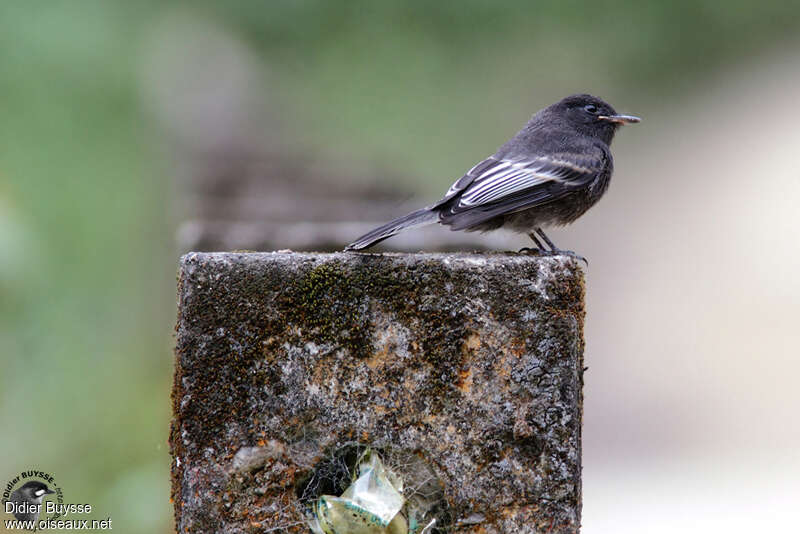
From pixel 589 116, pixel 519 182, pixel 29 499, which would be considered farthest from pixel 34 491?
pixel 589 116

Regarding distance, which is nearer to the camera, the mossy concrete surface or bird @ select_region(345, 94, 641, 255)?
the mossy concrete surface

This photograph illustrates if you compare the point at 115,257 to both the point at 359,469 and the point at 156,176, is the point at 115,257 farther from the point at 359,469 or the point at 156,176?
the point at 359,469

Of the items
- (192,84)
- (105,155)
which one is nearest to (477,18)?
(192,84)

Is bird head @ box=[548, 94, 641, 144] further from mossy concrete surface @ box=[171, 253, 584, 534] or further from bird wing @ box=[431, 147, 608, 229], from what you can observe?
mossy concrete surface @ box=[171, 253, 584, 534]

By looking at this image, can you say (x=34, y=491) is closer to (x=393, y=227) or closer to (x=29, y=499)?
(x=29, y=499)

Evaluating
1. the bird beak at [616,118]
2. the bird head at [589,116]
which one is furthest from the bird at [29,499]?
the bird beak at [616,118]

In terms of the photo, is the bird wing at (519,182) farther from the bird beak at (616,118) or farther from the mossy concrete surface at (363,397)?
the mossy concrete surface at (363,397)

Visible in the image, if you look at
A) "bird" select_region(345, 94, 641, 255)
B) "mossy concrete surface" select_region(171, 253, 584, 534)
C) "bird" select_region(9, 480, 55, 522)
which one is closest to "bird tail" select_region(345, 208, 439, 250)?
"bird" select_region(345, 94, 641, 255)
